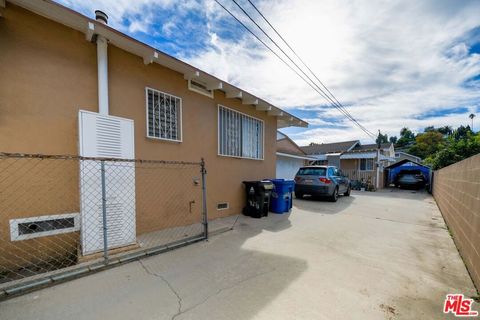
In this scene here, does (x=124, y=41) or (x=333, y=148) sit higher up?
(x=124, y=41)

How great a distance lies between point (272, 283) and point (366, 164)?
19.5 meters

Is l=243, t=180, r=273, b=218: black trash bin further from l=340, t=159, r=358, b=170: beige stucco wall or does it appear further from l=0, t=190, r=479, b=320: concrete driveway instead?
l=340, t=159, r=358, b=170: beige stucco wall

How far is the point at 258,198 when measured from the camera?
639cm

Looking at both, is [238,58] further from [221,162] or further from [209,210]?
[209,210]

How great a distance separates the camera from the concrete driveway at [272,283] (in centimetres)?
220

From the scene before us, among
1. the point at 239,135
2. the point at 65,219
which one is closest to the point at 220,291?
the point at 65,219

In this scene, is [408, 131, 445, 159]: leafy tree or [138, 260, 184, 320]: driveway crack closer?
[138, 260, 184, 320]: driveway crack

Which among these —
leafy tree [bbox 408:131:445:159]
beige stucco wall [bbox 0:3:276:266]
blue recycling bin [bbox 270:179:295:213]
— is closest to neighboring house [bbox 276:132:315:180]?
blue recycling bin [bbox 270:179:295:213]

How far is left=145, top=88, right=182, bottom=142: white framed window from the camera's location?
15.3ft

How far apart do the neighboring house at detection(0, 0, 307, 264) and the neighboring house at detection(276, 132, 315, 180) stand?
7.52 m

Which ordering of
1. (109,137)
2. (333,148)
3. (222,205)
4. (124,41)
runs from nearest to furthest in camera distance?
(109,137), (124,41), (222,205), (333,148)

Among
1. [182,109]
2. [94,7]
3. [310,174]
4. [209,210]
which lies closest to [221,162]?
[209,210]

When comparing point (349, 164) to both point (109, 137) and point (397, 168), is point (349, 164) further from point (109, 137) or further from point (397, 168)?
point (109, 137)

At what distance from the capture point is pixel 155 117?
186 inches
